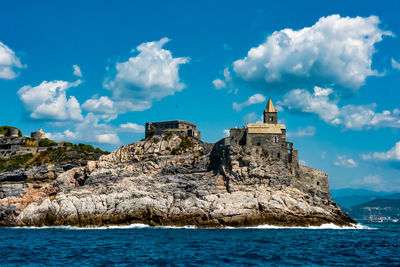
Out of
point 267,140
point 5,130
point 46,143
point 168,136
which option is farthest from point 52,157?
point 267,140

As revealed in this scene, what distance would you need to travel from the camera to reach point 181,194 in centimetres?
6981

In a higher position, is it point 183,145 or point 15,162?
point 183,145

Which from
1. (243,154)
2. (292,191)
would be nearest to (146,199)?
(243,154)

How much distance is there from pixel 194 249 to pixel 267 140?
3653cm

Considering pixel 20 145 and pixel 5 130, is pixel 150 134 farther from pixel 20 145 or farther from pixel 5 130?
pixel 5 130

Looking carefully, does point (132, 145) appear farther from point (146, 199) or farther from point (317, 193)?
point (317, 193)

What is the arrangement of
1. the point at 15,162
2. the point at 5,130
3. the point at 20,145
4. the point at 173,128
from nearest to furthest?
the point at 15,162, the point at 173,128, the point at 20,145, the point at 5,130

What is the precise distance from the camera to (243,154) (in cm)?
7206

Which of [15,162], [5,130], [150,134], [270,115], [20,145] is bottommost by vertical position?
[15,162]

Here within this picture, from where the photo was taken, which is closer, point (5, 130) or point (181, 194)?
point (181, 194)

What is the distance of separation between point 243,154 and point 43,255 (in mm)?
40208

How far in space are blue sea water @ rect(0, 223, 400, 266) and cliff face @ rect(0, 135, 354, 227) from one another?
27.7ft

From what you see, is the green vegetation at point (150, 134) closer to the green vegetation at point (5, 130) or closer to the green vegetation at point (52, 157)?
the green vegetation at point (52, 157)

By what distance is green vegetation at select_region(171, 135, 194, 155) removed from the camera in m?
83.9
